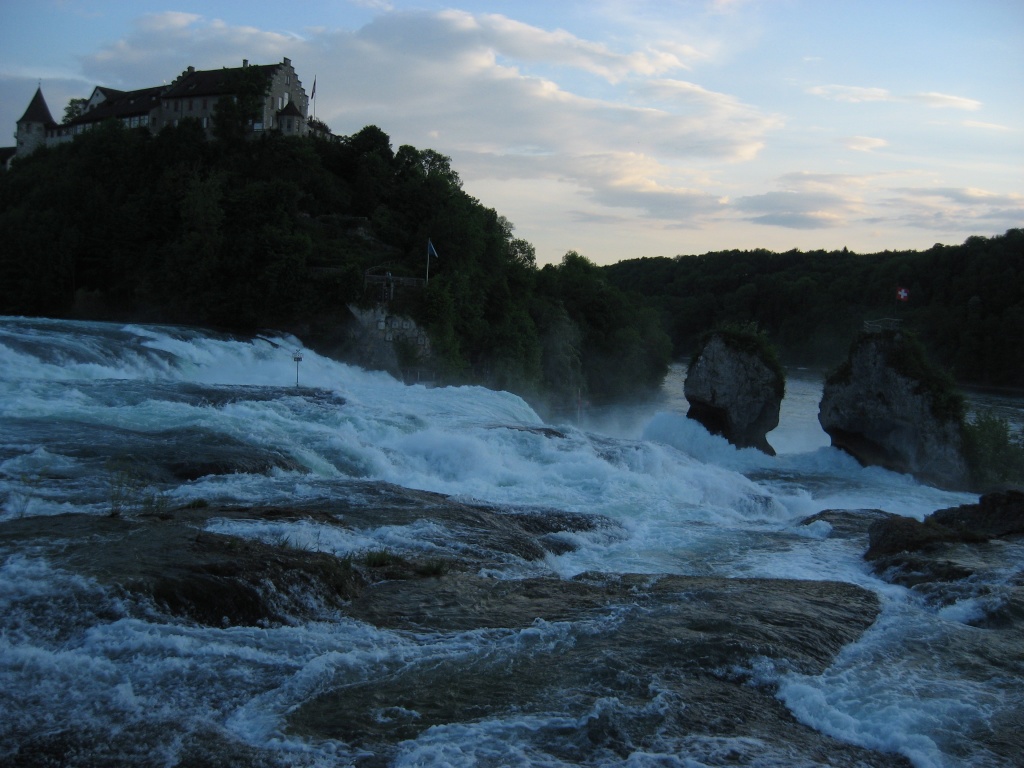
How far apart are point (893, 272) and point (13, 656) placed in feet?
295

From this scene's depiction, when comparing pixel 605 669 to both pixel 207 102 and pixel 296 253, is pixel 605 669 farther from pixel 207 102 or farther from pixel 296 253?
pixel 207 102

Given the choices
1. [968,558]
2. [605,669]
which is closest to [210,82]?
[968,558]

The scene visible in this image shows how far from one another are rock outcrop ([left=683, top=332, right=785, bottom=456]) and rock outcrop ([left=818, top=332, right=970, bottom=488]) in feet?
6.61

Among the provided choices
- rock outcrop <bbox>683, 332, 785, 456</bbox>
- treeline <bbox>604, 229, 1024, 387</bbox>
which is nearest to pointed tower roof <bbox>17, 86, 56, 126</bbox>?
treeline <bbox>604, 229, 1024, 387</bbox>

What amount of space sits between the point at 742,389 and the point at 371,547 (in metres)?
24.4

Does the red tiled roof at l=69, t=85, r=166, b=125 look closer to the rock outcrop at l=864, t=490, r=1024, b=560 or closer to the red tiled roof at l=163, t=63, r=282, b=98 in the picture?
the red tiled roof at l=163, t=63, r=282, b=98

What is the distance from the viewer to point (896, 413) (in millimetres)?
30484

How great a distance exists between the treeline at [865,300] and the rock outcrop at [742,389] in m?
18.5

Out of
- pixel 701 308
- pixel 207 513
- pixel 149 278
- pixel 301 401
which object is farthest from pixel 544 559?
pixel 701 308

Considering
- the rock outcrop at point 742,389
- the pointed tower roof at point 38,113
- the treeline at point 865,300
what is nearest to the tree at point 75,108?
the pointed tower roof at point 38,113

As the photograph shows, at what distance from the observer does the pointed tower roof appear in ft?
257

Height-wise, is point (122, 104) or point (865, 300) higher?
point (122, 104)

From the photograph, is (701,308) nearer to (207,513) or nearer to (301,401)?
(301,401)

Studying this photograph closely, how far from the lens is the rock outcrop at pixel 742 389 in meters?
32.8
